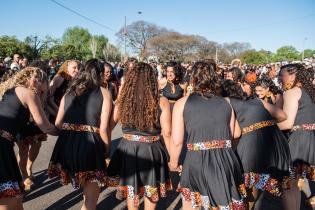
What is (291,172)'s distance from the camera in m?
3.70

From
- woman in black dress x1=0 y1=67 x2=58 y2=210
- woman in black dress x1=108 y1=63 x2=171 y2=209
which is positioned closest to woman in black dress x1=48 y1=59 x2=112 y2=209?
woman in black dress x1=108 y1=63 x2=171 y2=209

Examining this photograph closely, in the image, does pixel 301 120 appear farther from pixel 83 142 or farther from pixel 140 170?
pixel 83 142

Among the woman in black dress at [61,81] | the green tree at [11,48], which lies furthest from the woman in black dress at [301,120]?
the green tree at [11,48]

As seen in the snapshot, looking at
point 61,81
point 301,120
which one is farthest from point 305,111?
point 61,81

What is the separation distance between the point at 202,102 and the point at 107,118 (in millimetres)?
1019

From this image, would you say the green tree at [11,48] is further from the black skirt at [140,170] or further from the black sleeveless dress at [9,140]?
the black skirt at [140,170]

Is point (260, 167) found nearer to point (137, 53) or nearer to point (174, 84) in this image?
point (174, 84)

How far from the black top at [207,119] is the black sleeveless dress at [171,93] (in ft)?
12.5

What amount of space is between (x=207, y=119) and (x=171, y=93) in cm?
397

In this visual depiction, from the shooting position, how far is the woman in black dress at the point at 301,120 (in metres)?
3.77

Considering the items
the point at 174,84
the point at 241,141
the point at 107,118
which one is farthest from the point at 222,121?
the point at 174,84

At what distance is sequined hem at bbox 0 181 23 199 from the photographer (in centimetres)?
285

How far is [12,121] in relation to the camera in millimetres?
2982

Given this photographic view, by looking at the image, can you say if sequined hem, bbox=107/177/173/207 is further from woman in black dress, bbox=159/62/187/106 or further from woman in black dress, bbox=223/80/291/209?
woman in black dress, bbox=159/62/187/106
